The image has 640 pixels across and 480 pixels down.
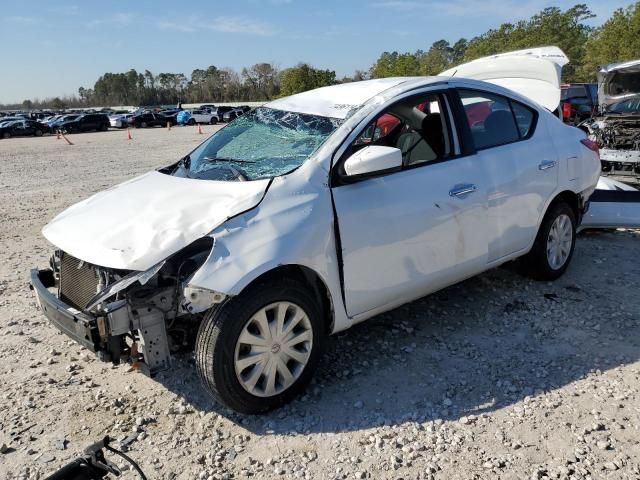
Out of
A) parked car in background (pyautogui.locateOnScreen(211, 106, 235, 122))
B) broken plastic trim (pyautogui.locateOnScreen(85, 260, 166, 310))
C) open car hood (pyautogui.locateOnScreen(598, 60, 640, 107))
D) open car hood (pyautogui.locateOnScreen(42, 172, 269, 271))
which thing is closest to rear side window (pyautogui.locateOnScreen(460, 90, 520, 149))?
open car hood (pyautogui.locateOnScreen(42, 172, 269, 271))

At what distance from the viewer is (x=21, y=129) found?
1636 inches

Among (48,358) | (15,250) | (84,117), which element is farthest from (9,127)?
(48,358)

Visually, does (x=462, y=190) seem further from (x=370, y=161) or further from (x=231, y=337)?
(x=231, y=337)

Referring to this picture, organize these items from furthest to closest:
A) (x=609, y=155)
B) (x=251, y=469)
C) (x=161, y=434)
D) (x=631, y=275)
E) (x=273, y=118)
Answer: (x=609, y=155) < (x=631, y=275) < (x=273, y=118) < (x=161, y=434) < (x=251, y=469)

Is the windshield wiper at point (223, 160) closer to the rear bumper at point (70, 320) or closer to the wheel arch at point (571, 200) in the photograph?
the rear bumper at point (70, 320)

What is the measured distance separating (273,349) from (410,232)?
1.16m

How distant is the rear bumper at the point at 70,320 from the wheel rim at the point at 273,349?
0.74 meters

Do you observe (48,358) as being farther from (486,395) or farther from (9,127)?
(9,127)

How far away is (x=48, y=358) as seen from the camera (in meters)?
4.07

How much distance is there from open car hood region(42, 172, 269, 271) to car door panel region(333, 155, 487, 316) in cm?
63

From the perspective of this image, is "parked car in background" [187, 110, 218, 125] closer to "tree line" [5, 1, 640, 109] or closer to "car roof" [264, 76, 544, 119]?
"tree line" [5, 1, 640, 109]

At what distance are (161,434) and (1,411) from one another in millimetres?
1053

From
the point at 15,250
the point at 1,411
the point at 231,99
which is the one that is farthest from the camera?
the point at 231,99

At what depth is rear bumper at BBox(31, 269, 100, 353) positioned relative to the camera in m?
3.00
